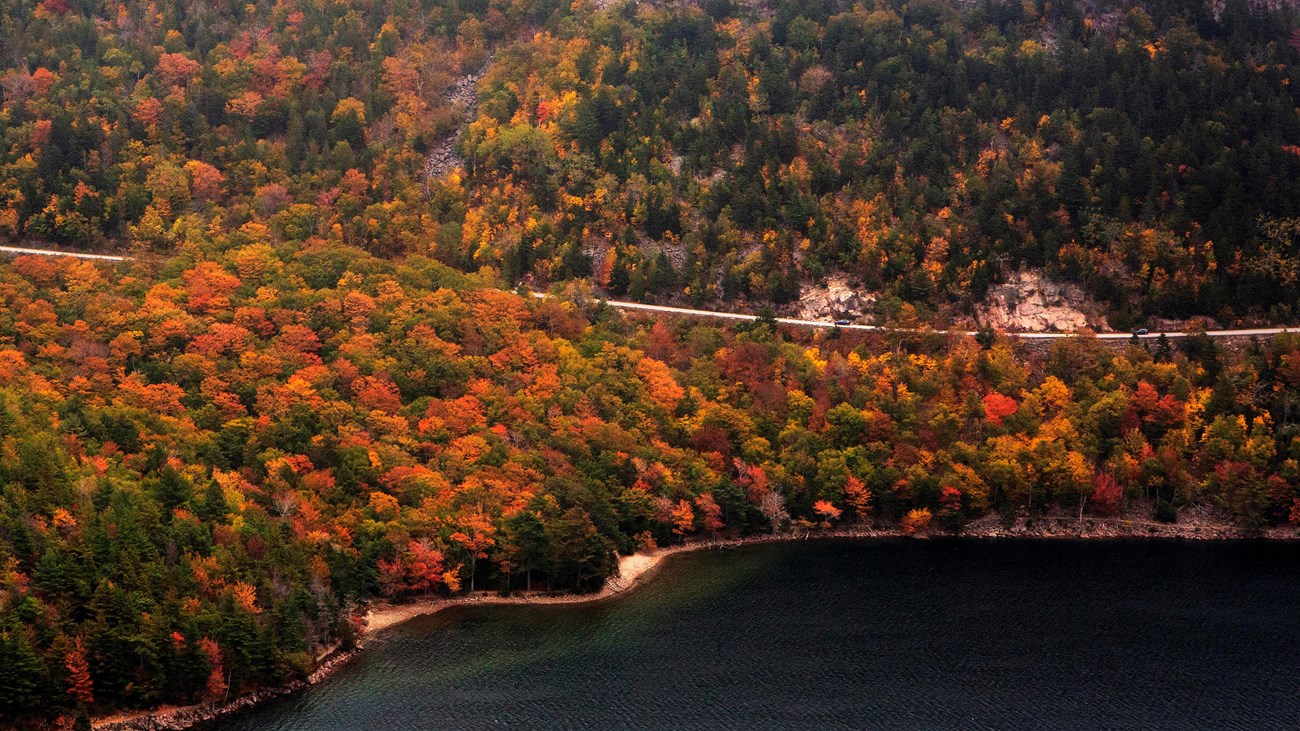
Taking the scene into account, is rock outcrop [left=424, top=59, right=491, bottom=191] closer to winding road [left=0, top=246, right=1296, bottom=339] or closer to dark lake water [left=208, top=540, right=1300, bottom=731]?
winding road [left=0, top=246, right=1296, bottom=339]

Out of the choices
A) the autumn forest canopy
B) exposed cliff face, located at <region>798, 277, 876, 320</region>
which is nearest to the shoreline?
the autumn forest canopy

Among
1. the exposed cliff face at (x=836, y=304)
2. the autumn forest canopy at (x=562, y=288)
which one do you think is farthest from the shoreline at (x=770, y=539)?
the exposed cliff face at (x=836, y=304)

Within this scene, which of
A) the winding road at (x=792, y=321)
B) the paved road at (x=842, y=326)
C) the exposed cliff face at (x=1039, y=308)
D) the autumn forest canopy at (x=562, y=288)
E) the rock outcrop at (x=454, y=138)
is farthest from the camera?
the rock outcrop at (x=454, y=138)

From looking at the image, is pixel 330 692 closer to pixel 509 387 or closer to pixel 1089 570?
pixel 509 387

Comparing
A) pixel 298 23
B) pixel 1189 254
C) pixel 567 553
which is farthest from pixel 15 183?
pixel 1189 254

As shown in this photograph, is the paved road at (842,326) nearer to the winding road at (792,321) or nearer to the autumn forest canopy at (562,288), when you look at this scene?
the winding road at (792,321)

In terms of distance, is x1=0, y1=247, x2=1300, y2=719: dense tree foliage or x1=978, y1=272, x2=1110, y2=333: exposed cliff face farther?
x1=978, y1=272, x2=1110, y2=333: exposed cliff face
